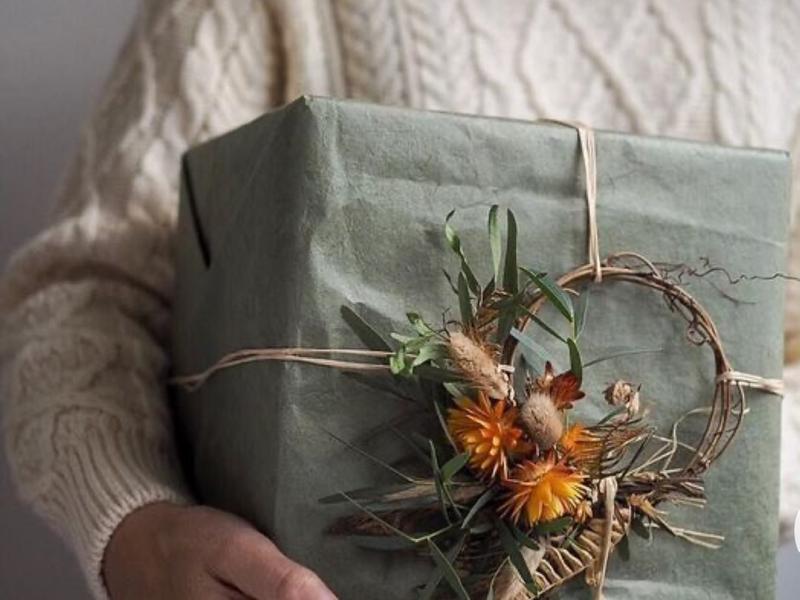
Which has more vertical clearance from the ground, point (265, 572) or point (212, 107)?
point (212, 107)

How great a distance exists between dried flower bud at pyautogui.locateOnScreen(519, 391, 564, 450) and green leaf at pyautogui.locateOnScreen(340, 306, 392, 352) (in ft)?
0.22

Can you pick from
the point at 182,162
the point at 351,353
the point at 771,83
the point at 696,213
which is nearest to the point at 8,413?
the point at 182,162

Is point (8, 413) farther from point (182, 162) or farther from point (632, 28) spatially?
point (632, 28)

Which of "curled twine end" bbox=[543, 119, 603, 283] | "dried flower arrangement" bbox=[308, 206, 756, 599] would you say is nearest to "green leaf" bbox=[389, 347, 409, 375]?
"dried flower arrangement" bbox=[308, 206, 756, 599]

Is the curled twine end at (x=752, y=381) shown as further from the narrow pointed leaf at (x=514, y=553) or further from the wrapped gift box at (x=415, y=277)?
the narrow pointed leaf at (x=514, y=553)

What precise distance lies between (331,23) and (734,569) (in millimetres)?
408

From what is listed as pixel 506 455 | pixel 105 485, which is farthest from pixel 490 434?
pixel 105 485

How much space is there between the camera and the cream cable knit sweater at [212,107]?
2.01ft

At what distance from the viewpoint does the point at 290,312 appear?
1.51ft

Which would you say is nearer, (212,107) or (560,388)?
(560,388)

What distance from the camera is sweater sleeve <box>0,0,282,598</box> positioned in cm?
61

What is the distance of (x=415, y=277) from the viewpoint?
0.48 m

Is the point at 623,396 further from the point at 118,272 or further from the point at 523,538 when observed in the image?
the point at 118,272

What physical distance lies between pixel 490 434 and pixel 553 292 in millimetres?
66
